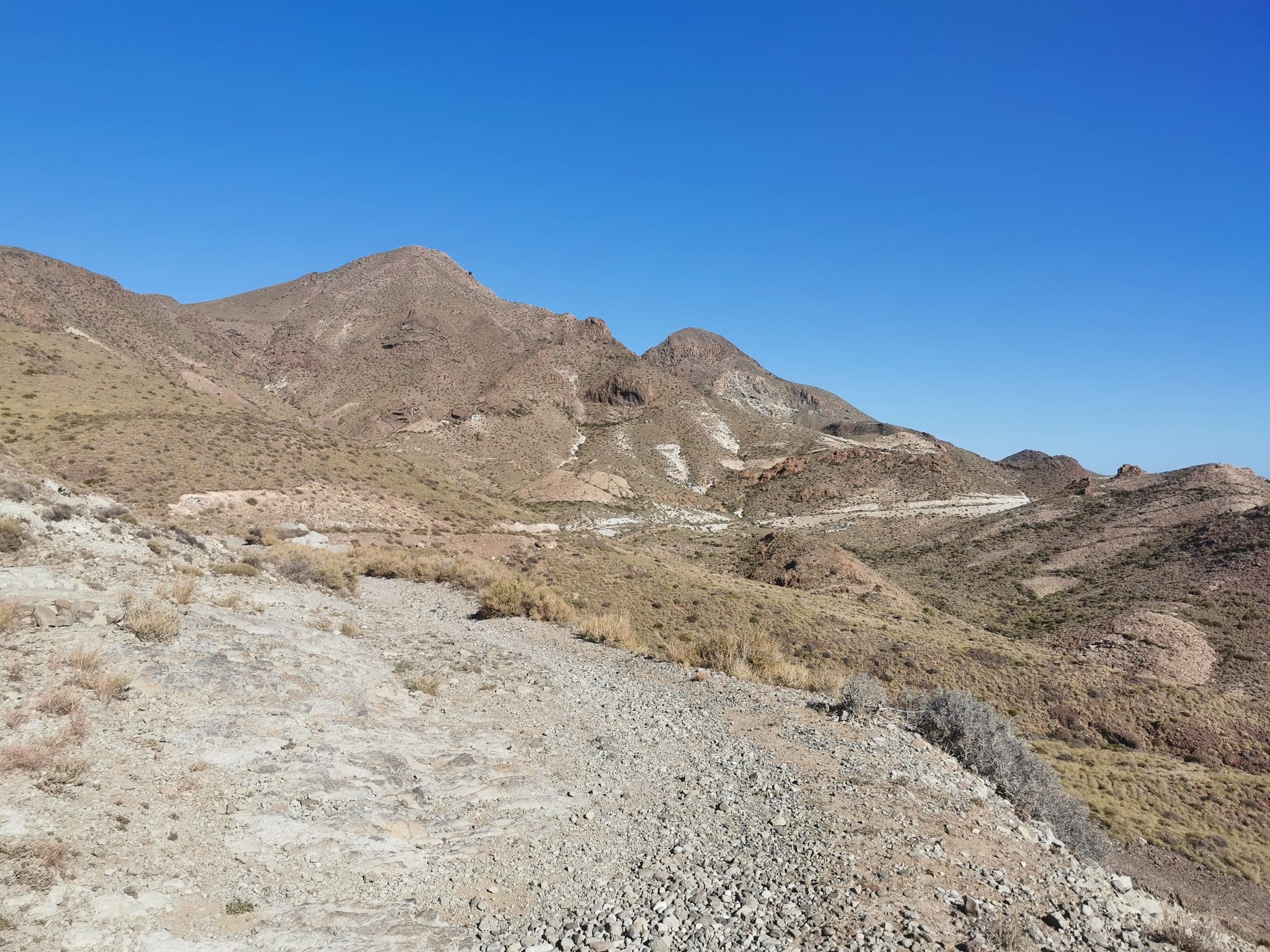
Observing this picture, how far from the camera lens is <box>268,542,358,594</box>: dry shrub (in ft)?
61.9

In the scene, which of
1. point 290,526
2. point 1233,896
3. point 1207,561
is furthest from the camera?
point 1207,561

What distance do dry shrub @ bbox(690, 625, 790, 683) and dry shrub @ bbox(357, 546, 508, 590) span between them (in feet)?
33.2

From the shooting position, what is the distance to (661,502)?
85.0 meters

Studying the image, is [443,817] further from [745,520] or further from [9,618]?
[745,520]

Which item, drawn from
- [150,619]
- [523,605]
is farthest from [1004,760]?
[523,605]

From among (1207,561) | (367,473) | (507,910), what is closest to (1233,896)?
(507,910)

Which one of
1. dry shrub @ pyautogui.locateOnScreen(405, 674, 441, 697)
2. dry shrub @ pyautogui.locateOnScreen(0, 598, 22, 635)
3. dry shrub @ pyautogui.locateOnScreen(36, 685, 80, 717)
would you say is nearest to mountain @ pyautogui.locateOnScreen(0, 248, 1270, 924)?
dry shrub @ pyautogui.locateOnScreen(405, 674, 441, 697)

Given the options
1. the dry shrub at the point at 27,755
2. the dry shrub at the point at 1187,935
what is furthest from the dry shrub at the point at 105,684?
the dry shrub at the point at 1187,935

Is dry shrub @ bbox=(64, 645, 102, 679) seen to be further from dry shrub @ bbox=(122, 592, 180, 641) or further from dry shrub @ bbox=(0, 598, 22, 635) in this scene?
dry shrub @ bbox=(122, 592, 180, 641)

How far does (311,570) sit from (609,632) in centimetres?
945

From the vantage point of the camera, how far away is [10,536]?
39.6ft

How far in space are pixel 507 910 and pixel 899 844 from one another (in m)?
4.33

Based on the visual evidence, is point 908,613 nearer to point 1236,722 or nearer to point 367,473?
point 1236,722

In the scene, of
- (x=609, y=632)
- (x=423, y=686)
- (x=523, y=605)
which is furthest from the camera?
(x=523, y=605)
